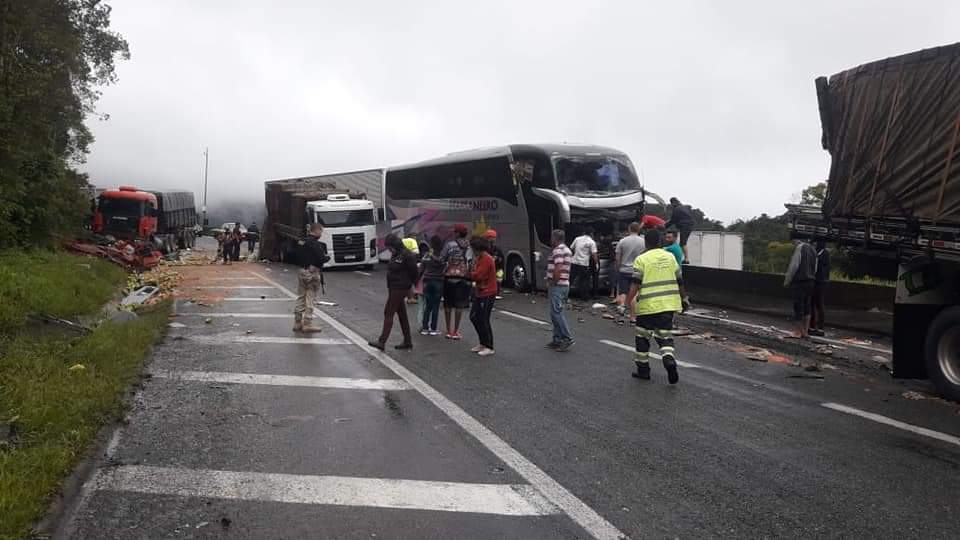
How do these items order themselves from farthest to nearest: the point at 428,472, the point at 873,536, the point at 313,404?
the point at 313,404, the point at 428,472, the point at 873,536

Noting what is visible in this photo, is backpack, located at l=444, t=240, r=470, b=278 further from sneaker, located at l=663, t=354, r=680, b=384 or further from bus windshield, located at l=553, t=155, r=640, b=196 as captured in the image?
bus windshield, located at l=553, t=155, r=640, b=196

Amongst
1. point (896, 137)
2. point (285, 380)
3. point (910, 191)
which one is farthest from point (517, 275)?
point (910, 191)

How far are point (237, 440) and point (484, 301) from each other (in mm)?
4816

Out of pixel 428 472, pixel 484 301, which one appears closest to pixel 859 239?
pixel 484 301

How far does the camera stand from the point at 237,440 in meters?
6.18

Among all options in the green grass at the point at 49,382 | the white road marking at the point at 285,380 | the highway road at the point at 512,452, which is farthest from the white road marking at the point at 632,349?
the green grass at the point at 49,382

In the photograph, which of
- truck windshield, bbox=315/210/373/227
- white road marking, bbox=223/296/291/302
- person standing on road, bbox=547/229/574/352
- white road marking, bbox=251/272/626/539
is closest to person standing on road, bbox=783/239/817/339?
person standing on road, bbox=547/229/574/352

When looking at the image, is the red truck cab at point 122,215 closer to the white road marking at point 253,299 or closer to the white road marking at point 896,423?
the white road marking at point 253,299

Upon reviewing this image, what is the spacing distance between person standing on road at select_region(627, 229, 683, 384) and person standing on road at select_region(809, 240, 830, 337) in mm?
4507

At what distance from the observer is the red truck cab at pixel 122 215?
3388 centimetres

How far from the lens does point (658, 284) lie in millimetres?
8617

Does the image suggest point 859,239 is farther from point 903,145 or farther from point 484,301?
point 484,301

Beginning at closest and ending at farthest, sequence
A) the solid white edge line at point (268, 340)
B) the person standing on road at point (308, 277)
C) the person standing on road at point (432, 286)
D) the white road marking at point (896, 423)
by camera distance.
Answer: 1. the white road marking at point (896, 423)
2. the solid white edge line at point (268, 340)
3. the person standing on road at point (432, 286)
4. the person standing on road at point (308, 277)

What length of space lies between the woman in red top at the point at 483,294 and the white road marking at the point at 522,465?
1.43 m
